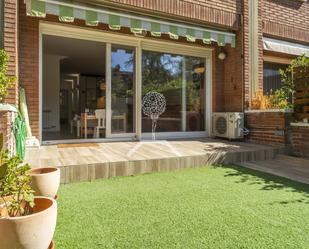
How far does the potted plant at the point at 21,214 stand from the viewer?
2219 mm

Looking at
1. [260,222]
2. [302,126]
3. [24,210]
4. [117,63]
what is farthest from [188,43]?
[24,210]

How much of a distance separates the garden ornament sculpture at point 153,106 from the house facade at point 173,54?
162 millimetres

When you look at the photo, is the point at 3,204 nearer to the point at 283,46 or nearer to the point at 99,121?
the point at 99,121

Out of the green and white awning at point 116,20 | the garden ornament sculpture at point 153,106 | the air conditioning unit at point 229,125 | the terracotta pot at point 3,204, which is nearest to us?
the terracotta pot at point 3,204

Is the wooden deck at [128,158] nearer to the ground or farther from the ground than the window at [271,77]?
nearer to the ground

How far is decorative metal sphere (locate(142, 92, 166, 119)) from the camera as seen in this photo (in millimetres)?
9245

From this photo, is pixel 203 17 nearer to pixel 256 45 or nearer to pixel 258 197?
pixel 256 45

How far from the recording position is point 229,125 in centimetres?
921

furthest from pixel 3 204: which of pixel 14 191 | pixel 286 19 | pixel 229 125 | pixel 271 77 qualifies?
pixel 271 77

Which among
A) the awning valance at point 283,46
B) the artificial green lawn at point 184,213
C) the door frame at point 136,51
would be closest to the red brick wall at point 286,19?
the awning valance at point 283,46

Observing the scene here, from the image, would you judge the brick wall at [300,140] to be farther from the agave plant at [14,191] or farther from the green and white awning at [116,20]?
the agave plant at [14,191]

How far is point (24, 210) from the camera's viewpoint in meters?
2.59

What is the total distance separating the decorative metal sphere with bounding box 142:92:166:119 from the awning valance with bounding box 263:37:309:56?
4118mm

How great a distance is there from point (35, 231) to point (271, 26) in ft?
33.8
